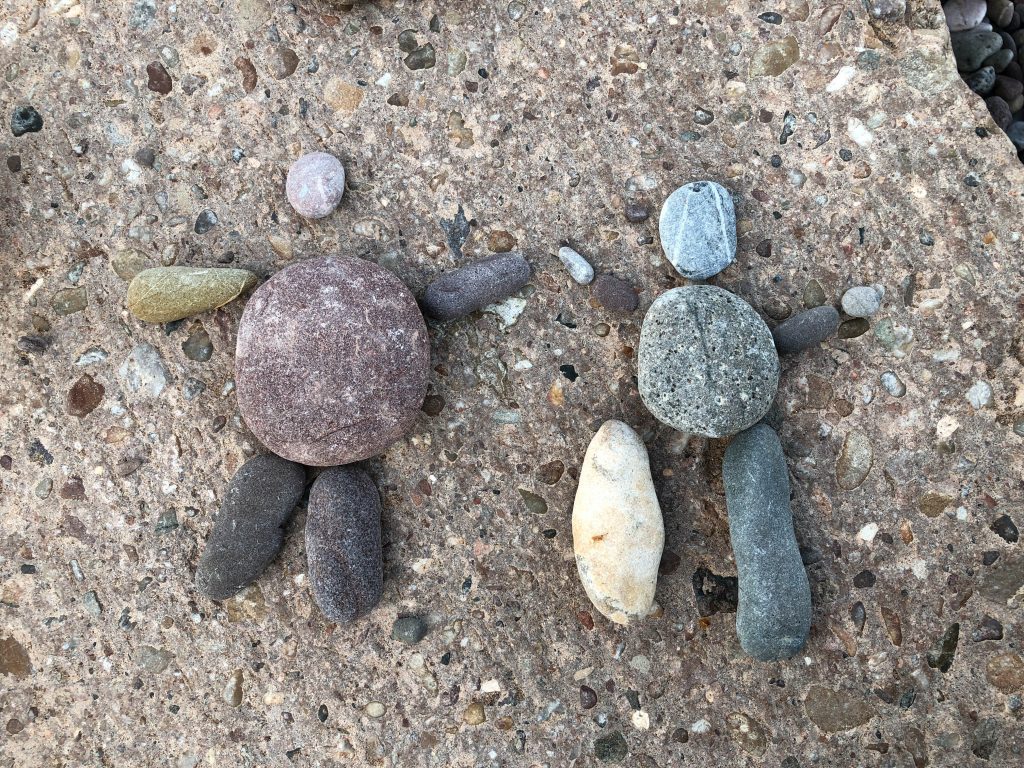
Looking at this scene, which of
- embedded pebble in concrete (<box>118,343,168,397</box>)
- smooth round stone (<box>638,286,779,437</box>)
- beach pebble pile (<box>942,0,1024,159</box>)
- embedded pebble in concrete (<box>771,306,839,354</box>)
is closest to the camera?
smooth round stone (<box>638,286,779,437</box>)

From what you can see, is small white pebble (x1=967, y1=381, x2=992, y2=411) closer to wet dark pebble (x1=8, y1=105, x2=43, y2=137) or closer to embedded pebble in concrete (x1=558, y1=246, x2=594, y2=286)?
embedded pebble in concrete (x1=558, y1=246, x2=594, y2=286)

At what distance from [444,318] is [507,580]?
0.62 m

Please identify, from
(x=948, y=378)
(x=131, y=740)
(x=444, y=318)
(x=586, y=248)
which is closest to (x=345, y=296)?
(x=444, y=318)

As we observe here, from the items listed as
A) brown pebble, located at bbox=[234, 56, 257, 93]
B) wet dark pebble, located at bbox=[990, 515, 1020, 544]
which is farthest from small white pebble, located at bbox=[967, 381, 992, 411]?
brown pebble, located at bbox=[234, 56, 257, 93]

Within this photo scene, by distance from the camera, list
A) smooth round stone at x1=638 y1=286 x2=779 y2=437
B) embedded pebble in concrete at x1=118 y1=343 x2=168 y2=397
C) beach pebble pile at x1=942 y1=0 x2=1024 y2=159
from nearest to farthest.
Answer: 1. smooth round stone at x1=638 y1=286 x2=779 y2=437
2. embedded pebble in concrete at x1=118 y1=343 x2=168 y2=397
3. beach pebble pile at x1=942 y1=0 x2=1024 y2=159

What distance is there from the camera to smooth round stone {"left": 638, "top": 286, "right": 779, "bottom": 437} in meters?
1.54

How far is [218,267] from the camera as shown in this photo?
176 centimetres

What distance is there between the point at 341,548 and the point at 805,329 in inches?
44.1

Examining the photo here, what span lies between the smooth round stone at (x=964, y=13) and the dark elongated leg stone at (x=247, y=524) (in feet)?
7.14

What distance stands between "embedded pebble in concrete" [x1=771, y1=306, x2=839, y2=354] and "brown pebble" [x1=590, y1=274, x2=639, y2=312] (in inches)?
12.7

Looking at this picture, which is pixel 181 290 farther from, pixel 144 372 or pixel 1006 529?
pixel 1006 529

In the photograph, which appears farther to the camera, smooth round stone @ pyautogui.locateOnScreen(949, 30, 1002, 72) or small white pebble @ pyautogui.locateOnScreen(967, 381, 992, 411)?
smooth round stone @ pyautogui.locateOnScreen(949, 30, 1002, 72)

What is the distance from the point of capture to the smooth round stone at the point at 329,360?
5.14 feet

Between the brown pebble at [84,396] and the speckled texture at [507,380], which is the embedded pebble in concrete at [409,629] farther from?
the brown pebble at [84,396]
